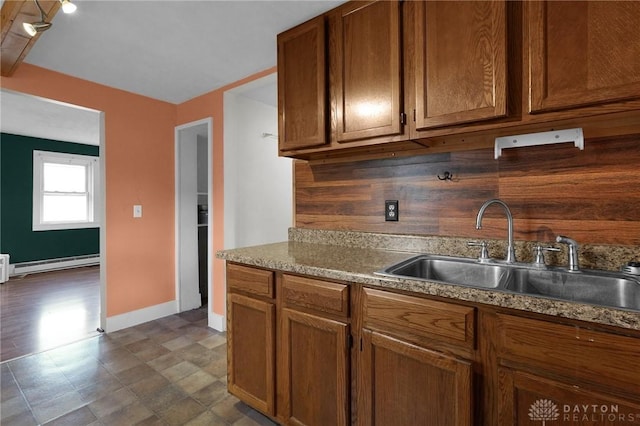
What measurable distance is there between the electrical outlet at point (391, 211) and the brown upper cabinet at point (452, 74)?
31 centimetres

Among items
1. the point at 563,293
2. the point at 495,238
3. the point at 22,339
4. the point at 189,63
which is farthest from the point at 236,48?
the point at 22,339

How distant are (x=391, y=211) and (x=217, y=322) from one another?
2086 millimetres

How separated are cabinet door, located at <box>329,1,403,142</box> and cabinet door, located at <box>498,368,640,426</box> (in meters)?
1.10

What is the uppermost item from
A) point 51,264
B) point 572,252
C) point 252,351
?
point 572,252

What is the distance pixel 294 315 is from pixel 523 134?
132 centimetres

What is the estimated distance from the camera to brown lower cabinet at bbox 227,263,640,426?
33.9 inches

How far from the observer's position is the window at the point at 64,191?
211 inches

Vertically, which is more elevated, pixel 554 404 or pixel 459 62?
pixel 459 62

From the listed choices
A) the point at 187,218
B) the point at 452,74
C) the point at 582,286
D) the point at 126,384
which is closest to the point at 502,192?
the point at 582,286

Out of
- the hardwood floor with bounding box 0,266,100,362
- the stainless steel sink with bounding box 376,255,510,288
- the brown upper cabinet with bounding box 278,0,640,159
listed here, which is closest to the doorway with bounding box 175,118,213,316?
the hardwood floor with bounding box 0,266,100,362

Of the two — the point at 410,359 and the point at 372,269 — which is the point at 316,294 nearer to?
the point at 372,269

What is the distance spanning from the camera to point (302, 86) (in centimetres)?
188

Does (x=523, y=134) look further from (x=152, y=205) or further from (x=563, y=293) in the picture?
(x=152, y=205)

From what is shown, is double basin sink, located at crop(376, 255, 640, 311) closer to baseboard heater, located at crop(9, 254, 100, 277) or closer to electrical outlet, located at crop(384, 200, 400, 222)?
electrical outlet, located at crop(384, 200, 400, 222)
